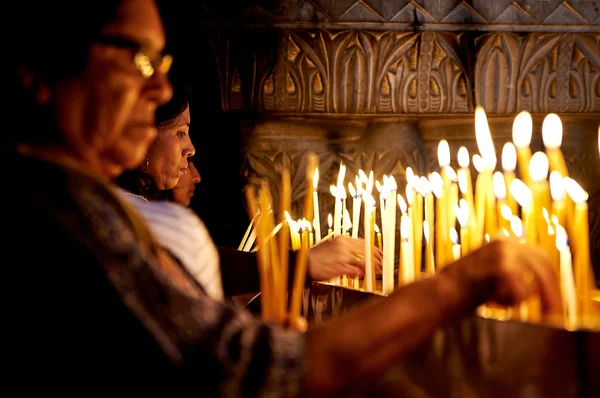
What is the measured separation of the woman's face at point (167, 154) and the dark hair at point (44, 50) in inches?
59.1

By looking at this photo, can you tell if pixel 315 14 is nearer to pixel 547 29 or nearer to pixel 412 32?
pixel 412 32

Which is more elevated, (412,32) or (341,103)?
(412,32)

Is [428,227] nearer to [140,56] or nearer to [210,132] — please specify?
[140,56]

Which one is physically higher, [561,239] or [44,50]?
[44,50]

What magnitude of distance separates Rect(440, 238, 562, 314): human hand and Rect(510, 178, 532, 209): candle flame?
283 mm

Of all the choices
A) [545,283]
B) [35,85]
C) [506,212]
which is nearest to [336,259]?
[506,212]

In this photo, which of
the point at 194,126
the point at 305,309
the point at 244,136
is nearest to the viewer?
the point at 305,309

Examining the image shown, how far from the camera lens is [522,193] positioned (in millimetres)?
1145

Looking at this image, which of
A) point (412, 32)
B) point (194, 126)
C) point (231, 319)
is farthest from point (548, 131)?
point (194, 126)

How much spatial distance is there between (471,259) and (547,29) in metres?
2.05

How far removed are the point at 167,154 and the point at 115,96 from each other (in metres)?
1.53

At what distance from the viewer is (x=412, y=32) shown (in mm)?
2594

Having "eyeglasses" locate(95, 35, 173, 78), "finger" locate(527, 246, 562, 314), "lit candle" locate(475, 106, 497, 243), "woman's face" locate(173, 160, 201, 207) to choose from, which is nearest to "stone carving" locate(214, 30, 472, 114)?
"woman's face" locate(173, 160, 201, 207)

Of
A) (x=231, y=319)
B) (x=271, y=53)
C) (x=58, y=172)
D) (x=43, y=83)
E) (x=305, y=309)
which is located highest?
(x=271, y=53)
